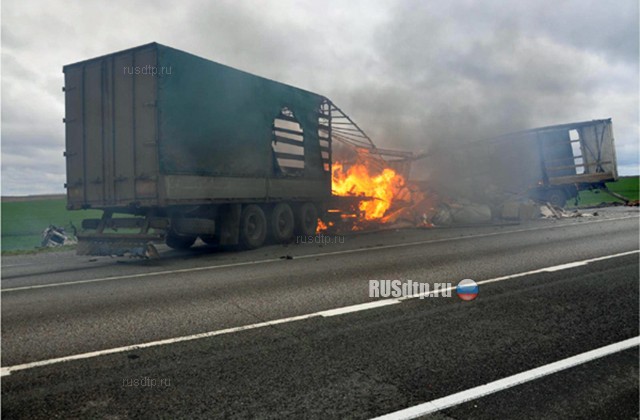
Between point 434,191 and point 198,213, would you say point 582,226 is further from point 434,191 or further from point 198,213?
point 198,213

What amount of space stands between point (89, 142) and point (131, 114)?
1524 millimetres

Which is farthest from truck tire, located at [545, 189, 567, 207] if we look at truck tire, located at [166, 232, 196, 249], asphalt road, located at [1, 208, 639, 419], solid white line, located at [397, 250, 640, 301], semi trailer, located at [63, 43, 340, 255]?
truck tire, located at [166, 232, 196, 249]

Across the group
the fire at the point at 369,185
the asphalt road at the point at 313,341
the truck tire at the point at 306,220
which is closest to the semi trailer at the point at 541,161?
the fire at the point at 369,185

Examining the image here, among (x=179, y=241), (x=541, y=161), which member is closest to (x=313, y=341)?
(x=179, y=241)

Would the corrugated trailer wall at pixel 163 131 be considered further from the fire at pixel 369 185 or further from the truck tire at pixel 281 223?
the fire at pixel 369 185

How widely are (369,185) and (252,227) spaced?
6.42 meters

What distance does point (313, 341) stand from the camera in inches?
167

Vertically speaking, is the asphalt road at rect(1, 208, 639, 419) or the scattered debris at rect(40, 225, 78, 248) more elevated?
the scattered debris at rect(40, 225, 78, 248)

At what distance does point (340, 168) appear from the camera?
15.7 meters

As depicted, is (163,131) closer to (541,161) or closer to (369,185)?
(369,185)

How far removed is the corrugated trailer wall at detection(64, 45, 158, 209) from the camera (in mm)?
9445

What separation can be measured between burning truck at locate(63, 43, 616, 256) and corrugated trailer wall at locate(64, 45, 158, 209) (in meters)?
0.02

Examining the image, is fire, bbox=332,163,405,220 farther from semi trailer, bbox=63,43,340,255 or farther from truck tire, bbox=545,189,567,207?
truck tire, bbox=545,189,567,207

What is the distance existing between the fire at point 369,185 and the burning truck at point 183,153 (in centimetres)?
188
